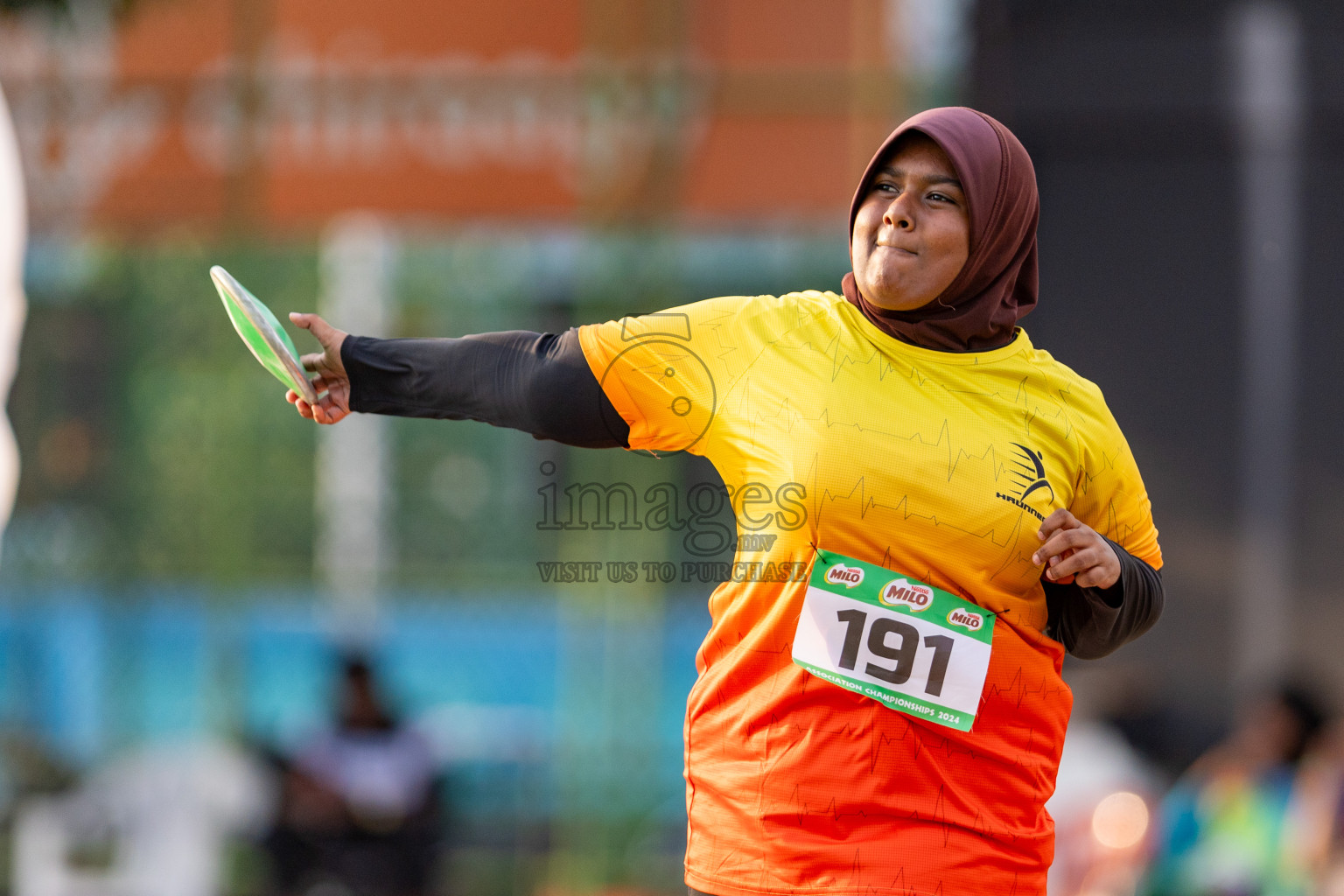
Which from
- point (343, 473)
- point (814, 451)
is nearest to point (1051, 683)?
point (814, 451)

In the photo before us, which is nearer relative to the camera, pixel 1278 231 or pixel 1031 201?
pixel 1031 201

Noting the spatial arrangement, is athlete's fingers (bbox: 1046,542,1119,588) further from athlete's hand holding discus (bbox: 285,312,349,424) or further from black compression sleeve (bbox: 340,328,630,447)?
athlete's hand holding discus (bbox: 285,312,349,424)

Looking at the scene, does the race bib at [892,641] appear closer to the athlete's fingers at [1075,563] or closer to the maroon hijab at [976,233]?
the athlete's fingers at [1075,563]

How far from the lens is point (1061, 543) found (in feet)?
6.45

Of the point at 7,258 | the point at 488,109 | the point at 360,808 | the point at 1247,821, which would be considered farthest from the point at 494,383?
the point at 488,109

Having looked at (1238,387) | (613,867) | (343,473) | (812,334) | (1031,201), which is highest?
(1031,201)

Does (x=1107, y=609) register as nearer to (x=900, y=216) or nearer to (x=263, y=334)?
(x=900, y=216)

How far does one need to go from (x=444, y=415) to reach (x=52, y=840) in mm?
4862

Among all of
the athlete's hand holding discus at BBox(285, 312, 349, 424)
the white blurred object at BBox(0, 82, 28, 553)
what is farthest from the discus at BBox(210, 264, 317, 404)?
the white blurred object at BBox(0, 82, 28, 553)

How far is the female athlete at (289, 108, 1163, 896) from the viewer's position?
1988 millimetres

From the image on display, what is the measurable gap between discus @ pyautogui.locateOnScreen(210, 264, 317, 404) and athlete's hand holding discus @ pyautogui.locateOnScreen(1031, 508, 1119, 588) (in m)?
1.06

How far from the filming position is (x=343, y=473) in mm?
7414

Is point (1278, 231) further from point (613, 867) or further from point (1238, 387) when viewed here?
point (613, 867)

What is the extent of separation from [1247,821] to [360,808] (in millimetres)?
3371
